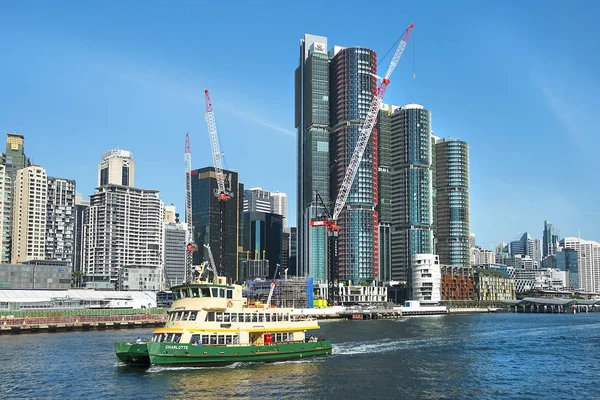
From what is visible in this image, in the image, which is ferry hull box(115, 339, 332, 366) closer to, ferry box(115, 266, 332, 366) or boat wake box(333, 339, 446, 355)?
ferry box(115, 266, 332, 366)

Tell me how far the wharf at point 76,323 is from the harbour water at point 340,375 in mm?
30319

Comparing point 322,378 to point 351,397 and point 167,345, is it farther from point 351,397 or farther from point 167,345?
point 167,345

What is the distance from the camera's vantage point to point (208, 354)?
83750 mm

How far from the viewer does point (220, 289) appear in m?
87.6

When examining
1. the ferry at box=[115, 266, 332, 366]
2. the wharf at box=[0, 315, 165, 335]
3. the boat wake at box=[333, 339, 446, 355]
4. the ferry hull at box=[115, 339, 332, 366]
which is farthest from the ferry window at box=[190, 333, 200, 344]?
the wharf at box=[0, 315, 165, 335]

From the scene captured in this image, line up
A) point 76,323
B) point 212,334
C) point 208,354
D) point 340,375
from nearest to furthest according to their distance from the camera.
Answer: point 340,375
point 208,354
point 212,334
point 76,323

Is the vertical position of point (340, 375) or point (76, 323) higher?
point (76, 323)

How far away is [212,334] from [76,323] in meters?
89.4

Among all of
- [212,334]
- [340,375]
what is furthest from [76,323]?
[340,375]

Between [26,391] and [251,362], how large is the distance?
28.2m

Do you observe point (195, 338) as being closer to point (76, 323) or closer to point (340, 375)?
point (340, 375)

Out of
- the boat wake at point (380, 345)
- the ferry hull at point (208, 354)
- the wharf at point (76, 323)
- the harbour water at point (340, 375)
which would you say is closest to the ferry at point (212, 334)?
the ferry hull at point (208, 354)

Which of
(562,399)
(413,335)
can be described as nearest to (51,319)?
(413,335)

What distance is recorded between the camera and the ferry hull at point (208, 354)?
81625mm
